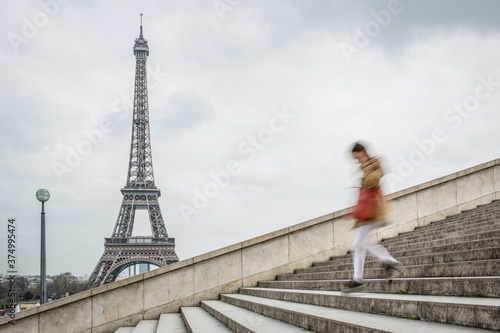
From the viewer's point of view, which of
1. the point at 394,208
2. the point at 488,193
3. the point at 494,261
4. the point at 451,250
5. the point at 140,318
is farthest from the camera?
the point at 488,193

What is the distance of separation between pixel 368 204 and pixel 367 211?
7 centimetres

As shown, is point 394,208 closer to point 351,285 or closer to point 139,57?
point 351,285

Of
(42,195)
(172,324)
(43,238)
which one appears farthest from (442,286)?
(42,195)

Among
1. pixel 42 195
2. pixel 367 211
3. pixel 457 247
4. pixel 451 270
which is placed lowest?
pixel 451 270

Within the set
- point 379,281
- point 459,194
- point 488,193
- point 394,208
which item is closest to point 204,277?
point 394,208

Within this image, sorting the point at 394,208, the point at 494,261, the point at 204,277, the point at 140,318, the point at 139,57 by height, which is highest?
the point at 139,57

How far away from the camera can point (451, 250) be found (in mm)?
5914

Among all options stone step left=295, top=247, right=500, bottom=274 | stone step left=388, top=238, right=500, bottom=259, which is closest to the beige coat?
stone step left=295, top=247, right=500, bottom=274

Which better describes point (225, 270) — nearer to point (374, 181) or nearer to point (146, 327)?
point (146, 327)

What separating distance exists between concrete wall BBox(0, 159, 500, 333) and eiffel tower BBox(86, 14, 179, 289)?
41.5 meters

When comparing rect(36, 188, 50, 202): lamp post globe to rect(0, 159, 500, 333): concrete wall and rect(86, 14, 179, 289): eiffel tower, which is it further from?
rect(86, 14, 179, 289): eiffel tower

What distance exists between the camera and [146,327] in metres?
8.06

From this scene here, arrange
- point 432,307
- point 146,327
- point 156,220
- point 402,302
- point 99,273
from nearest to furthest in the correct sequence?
point 432,307 → point 402,302 → point 146,327 → point 99,273 → point 156,220

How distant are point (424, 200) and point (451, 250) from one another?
536 centimetres
